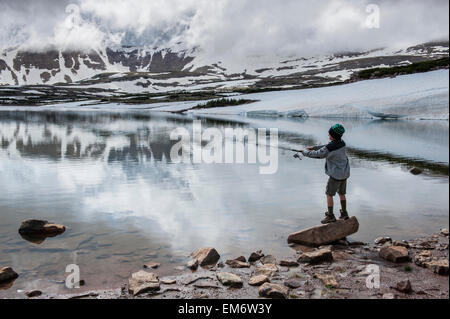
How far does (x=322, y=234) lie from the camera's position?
704 cm

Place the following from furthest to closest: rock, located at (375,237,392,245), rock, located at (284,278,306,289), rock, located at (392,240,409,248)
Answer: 1. rock, located at (375,237,392,245)
2. rock, located at (392,240,409,248)
3. rock, located at (284,278,306,289)

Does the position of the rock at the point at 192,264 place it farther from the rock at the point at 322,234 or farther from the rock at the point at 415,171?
the rock at the point at 415,171

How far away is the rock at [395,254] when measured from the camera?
5.98m

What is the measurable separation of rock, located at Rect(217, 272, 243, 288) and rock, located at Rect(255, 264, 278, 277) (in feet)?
1.28

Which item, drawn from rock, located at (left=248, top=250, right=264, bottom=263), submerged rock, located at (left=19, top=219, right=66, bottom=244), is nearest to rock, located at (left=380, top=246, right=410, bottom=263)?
rock, located at (left=248, top=250, right=264, bottom=263)

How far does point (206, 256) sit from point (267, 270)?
0.96m

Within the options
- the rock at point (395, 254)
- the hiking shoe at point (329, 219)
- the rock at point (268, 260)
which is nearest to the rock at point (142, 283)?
the rock at point (268, 260)

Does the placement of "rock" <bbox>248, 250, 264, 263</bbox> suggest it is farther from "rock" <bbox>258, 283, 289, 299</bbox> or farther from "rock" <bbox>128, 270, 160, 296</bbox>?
"rock" <bbox>128, 270, 160, 296</bbox>

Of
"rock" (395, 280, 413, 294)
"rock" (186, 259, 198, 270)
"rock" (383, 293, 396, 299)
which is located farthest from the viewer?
"rock" (186, 259, 198, 270)

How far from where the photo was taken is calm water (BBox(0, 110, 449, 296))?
6.48 m

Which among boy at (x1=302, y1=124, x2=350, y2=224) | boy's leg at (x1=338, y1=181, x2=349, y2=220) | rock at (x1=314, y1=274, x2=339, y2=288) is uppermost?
boy at (x1=302, y1=124, x2=350, y2=224)

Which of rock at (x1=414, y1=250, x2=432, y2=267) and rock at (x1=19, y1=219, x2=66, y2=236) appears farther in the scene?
rock at (x1=19, y1=219, x2=66, y2=236)

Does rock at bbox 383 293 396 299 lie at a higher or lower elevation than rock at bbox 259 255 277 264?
higher
